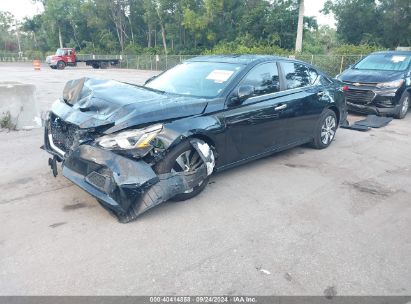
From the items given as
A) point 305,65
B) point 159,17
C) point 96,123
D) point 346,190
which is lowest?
point 346,190

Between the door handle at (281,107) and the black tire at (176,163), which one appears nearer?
the black tire at (176,163)

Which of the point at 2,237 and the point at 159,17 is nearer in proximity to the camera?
the point at 2,237

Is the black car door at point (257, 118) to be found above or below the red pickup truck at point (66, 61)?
above

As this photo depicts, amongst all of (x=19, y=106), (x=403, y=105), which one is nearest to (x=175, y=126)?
(x=19, y=106)

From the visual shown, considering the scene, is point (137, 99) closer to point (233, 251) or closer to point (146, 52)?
point (233, 251)

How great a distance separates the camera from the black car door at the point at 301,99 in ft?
18.5

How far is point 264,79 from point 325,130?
2.03m

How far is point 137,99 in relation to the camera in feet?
13.6

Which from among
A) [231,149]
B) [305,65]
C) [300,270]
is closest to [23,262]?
[300,270]

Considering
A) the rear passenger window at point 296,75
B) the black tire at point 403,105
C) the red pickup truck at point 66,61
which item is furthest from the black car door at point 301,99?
the red pickup truck at point 66,61

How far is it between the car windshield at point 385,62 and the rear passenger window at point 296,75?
16.4 ft

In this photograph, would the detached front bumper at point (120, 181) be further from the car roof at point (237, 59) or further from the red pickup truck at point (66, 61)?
the red pickup truck at point (66, 61)

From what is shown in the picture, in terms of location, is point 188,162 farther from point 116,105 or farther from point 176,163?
point 116,105

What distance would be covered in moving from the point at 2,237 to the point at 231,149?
2.70 m
